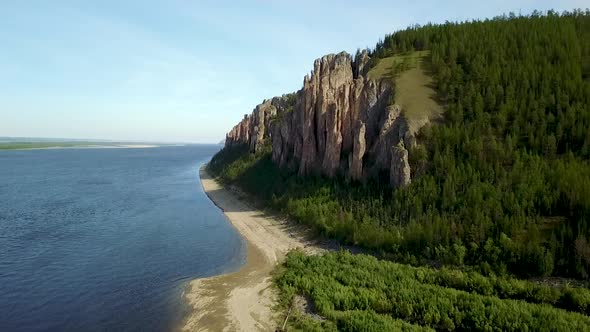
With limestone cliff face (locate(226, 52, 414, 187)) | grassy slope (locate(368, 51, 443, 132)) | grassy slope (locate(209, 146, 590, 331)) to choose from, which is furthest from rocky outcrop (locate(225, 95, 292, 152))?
grassy slope (locate(209, 146, 590, 331))

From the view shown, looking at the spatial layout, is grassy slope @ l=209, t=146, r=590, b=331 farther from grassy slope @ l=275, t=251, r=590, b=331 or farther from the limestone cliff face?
the limestone cliff face

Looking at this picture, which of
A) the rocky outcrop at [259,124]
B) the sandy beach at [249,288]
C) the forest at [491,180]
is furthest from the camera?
the rocky outcrop at [259,124]

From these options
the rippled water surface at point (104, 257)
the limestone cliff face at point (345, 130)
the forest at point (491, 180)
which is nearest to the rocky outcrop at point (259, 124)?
the limestone cliff face at point (345, 130)

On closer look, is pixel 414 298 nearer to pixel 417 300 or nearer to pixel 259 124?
pixel 417 300

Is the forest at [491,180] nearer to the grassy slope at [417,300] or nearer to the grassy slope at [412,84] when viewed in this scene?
the grassy slope at [412,84]

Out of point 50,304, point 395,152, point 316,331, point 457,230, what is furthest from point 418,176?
point 50,304
